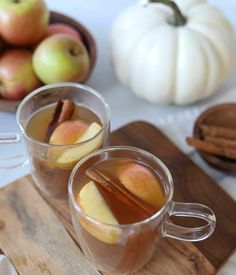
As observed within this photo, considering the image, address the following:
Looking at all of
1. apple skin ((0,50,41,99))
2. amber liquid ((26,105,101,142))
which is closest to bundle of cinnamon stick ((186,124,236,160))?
amber liquid ((26,105,101,142))

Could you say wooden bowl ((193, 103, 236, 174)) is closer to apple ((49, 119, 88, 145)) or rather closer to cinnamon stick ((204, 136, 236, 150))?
cinnamon stick ((204, 136, 236, 150))

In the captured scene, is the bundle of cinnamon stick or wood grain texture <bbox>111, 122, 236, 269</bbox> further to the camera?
the bundle of cinnamon stick

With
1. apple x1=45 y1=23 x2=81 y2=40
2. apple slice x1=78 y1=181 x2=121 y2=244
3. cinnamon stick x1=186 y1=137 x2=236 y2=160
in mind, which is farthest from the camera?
apple x1=45 y1=23 x2=81 y2=40

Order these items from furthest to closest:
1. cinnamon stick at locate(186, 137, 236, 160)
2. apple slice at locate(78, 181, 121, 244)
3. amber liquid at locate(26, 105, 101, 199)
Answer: cinnamon stick at locate(186, 137, 236, 160), amber liquid at locate(26, 105, 101, 199), apple slice at locate(78, 181, 121, 244)

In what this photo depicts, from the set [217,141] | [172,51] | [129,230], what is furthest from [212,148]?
[129,230]

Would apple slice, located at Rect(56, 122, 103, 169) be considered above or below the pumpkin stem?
below

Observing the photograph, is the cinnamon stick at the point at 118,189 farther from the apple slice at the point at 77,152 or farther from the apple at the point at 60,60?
the apple at the point at 60,60
